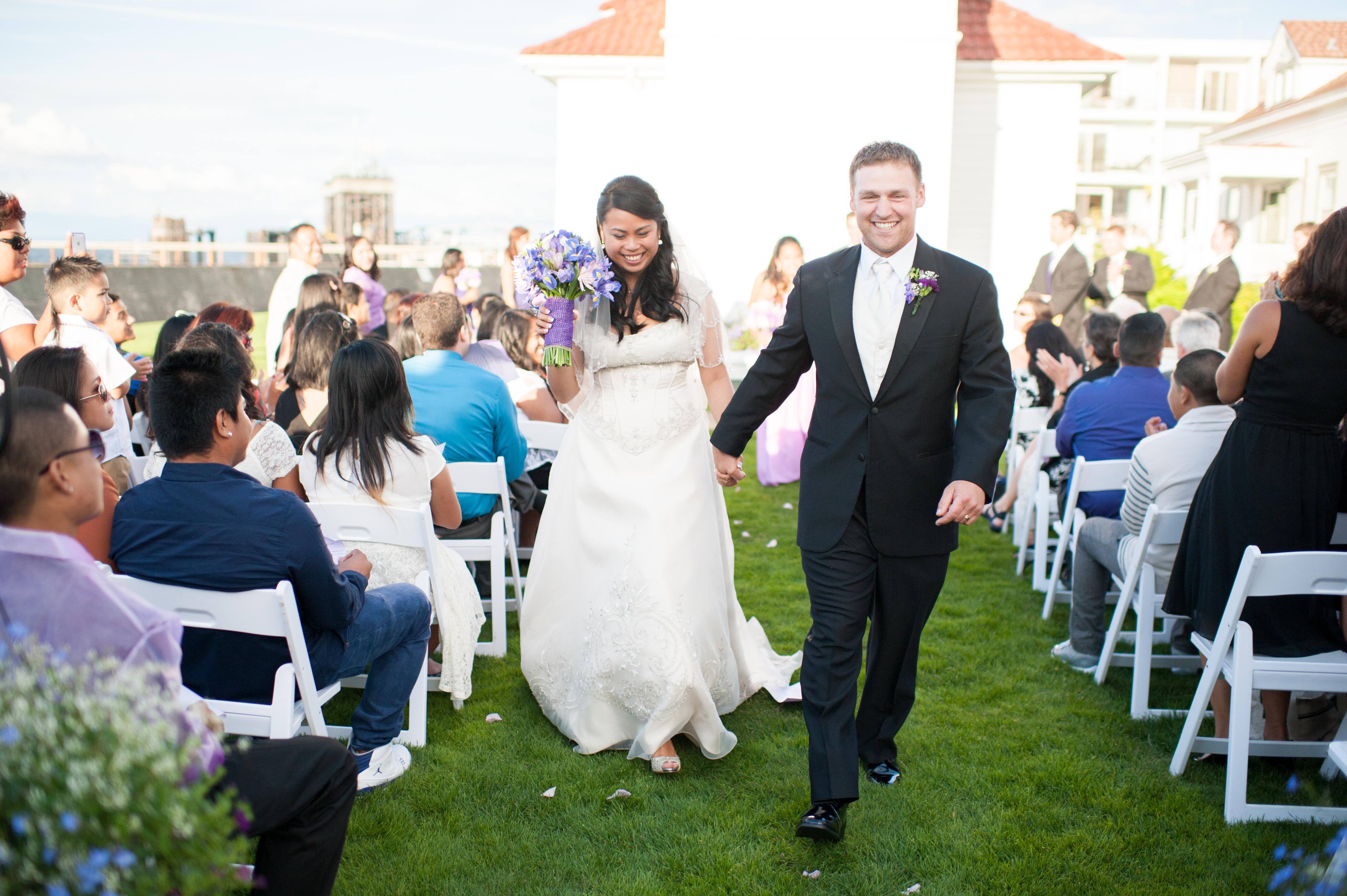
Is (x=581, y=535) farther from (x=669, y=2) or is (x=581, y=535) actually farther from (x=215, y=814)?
(x=669, y=2)

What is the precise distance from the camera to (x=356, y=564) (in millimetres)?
3564

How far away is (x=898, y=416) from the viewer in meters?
3.29

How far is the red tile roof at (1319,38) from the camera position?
34688 mm

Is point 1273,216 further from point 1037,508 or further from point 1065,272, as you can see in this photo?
point 1037,508

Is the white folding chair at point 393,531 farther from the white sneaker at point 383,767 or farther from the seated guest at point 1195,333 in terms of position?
the seated guest at point 1195,333

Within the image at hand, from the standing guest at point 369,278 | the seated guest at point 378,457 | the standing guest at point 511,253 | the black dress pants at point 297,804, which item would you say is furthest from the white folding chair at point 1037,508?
the standing guest at point 511,253

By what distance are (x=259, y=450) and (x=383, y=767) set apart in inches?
57.4

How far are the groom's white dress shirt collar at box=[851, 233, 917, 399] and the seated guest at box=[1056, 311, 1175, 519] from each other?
2.73 meters

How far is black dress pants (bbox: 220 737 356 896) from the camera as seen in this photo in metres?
2.27

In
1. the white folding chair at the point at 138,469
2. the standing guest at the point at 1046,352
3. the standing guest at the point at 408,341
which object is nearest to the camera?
the white folding chair at the point at 138,469

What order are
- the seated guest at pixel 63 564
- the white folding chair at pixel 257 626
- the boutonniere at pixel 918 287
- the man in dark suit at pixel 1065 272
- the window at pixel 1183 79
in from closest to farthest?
the seated guest at pixel 63 564 → the white folding chair at pixel 257 626 → the boutonniere at pixel 918 287 → the man in dark suit at pixel 1065 272 → the window at pixel 1183 79

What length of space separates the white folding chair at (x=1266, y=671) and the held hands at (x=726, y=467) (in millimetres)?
1776

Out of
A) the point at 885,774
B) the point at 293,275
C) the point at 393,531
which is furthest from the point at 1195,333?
the point at 293,275

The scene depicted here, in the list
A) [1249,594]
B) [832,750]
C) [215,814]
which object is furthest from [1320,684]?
[215,814]
